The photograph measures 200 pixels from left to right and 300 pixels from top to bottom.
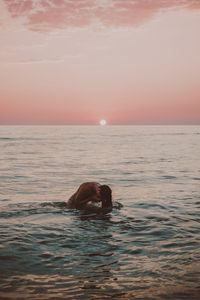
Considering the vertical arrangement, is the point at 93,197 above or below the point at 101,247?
above

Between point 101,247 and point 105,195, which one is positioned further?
point 105,195

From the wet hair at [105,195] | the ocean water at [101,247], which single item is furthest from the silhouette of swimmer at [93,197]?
the ocean water at [101,247]

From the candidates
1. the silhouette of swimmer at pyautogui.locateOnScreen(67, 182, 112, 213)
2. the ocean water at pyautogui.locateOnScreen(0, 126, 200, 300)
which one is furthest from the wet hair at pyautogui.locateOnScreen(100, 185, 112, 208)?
the ocean water at pyautogui.locateOnScreen(0, 126, 200, 300)

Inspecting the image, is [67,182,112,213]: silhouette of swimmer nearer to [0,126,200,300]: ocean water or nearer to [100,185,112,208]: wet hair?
[100,185,112,208]: wet hair

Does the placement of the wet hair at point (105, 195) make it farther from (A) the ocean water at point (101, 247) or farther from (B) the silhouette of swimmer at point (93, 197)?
(A) the ocean water at point (101, 247)

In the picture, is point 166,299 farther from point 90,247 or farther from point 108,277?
point 90,247

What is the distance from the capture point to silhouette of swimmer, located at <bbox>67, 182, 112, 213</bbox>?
10.2m

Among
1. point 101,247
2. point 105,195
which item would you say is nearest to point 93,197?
point 105,195

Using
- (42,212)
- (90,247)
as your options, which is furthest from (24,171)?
(90,247)

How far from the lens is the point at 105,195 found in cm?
1027

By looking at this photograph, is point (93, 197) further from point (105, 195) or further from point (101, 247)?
point (101, 247)

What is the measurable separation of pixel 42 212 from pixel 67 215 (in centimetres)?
92

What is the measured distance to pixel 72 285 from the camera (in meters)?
5.13

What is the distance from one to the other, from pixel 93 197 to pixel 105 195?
0.42 m
